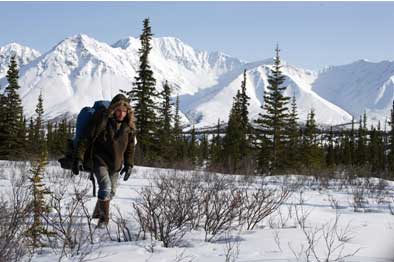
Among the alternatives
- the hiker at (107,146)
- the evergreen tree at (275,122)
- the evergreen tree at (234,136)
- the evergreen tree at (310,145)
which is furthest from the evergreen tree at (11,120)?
Result: the hiker at (107,146)

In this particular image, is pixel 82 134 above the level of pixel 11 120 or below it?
below

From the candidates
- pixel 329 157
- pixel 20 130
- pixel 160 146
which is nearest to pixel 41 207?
pixel 160 146

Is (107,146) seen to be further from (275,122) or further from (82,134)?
(275,122)

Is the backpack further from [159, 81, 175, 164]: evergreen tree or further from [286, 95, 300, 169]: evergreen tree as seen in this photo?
[286, 95, 300, 169]: evergreen tree

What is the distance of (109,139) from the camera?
5617 mm

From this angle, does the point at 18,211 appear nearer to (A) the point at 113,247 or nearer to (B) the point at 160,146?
(A) the point at 113,247

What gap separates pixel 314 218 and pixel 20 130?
1173 inches

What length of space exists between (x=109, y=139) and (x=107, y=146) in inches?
3.5

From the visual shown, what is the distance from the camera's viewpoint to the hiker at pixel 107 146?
5408 mm

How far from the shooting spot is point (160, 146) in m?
28.5

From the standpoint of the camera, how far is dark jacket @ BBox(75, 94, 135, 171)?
545 cm

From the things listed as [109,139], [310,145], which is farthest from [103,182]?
[310,145]

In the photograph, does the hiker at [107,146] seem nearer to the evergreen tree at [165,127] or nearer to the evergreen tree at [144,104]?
the evergreen tree at [144,104]

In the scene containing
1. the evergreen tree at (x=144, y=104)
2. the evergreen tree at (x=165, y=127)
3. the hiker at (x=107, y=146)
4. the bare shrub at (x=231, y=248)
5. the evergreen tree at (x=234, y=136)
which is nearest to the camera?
the bare shrub at (x=231, y=248)
